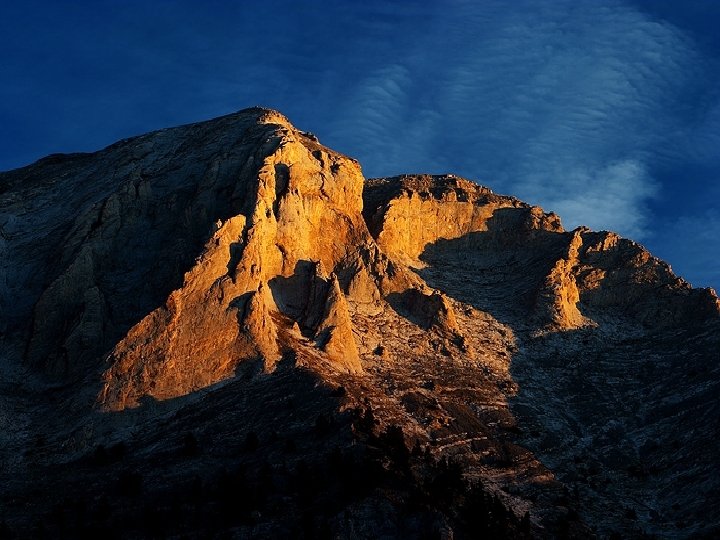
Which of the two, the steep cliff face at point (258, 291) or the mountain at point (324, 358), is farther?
the steep cliff face at point (258, 291)

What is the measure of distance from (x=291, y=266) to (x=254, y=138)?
1721 centimetres

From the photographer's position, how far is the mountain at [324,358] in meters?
71.1

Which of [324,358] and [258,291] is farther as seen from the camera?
[258,291]

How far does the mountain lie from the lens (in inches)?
2800

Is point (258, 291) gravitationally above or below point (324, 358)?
above

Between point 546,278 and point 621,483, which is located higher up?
point 546,278

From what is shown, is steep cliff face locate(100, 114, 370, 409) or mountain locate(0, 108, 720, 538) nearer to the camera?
mountain locate(0, 108, 720, 538)

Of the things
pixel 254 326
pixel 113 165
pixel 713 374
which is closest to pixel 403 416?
pixel 254 326

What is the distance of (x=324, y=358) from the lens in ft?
282

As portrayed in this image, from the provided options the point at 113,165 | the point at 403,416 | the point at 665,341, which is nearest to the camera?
the point at 403,416

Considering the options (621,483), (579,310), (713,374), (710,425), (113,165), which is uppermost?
(113,165)

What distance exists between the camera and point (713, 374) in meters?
91.7

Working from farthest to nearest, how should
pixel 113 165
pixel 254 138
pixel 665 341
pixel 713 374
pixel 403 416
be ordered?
1. pixel 113 165
2. pixel 254 138
3. pixel 665 341
4. pixel 713 374
5. pixel 403 416

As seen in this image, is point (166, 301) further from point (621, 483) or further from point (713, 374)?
point (713, 374)
